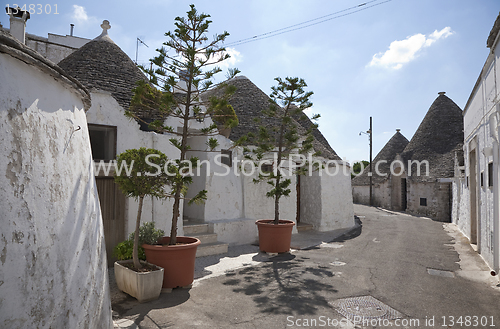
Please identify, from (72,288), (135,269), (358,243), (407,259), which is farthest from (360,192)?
(72,288)

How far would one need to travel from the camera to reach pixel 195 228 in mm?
9031

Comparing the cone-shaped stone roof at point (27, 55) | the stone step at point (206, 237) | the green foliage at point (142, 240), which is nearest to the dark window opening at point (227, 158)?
the stone step at point (206, 237)

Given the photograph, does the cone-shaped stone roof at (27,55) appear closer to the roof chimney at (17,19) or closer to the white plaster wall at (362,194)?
the roof chimney at (17,19)

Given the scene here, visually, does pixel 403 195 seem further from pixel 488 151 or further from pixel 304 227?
pixel 488 151

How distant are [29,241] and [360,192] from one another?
2873 cm

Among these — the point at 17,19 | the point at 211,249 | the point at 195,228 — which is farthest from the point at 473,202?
the point at 17,19

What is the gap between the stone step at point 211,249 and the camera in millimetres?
8219

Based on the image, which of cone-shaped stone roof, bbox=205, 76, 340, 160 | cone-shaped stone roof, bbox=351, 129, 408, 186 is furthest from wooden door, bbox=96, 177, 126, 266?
cone-shaped stone roof, bbox=351, 129, 408, 186

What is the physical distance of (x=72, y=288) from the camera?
2.94 m

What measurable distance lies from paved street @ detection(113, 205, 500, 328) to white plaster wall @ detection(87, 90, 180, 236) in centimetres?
243

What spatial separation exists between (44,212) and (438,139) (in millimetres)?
24704

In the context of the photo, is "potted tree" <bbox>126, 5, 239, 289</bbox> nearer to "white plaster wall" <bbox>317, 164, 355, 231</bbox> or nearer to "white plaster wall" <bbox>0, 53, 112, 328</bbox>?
"white plaster wall" <bbox>0, 53, 112, 328</bbox>

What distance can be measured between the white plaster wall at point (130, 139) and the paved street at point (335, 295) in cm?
Result: 243

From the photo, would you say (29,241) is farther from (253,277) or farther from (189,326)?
(253,277)
